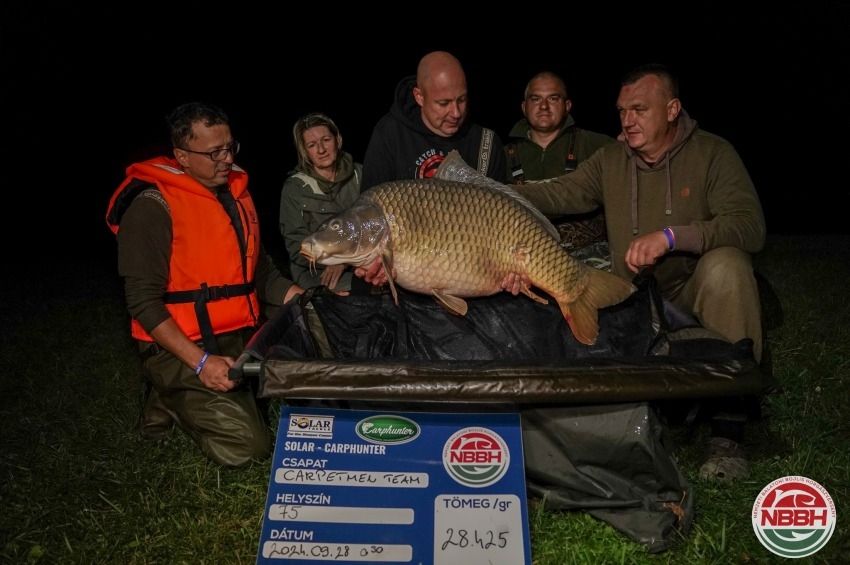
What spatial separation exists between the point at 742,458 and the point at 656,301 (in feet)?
1.53

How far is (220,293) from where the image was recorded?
1960 millimetres

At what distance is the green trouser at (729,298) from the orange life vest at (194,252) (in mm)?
1399

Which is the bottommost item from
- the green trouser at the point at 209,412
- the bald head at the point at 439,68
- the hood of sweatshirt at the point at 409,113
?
the green trouser at the point at 209,412

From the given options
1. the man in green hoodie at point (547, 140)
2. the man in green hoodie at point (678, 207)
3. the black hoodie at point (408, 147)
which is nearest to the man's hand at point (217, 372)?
the man in green hoodie at point (678, 207)

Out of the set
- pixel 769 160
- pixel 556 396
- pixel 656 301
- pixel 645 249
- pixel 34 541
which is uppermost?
pixel 769 160

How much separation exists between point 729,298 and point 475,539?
100 cm

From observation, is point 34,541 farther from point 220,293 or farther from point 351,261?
point 351,261

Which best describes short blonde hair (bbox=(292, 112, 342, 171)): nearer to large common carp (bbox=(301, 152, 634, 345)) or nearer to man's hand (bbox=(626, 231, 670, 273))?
large common carp (bbox=(301, 152, 634, 345))

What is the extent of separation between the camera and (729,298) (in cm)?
171

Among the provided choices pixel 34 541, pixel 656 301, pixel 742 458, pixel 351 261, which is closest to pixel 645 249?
pixel 656 301

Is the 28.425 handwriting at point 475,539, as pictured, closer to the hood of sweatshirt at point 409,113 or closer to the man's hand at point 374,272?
the man's hand at point 374,272

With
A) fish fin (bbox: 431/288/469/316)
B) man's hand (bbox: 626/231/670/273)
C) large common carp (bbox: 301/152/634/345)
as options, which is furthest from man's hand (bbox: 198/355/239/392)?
man's hand (bbox: 626/231/670/273)

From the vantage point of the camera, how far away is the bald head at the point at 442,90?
2.14 m

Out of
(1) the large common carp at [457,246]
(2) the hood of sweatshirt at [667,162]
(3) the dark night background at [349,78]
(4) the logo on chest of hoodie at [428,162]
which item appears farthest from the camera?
(3) the dark night background at [349,78]
